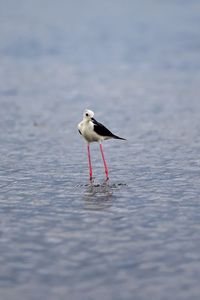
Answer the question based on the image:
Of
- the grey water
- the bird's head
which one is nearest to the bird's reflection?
the grey water

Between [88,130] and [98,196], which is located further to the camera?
[88,130]

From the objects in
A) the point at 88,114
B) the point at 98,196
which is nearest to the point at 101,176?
the point at 88,114

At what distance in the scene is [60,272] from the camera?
621 centimetres

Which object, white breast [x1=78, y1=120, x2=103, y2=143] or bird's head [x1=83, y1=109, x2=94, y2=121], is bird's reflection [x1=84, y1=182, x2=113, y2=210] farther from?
bird's head [x1=83, y1=109, x2=94, y2=121]

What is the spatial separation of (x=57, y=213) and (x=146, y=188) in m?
1.51

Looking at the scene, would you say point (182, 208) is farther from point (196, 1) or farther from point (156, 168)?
point (196, 1)

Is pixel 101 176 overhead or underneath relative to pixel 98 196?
overhead

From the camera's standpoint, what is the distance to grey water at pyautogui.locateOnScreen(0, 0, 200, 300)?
6172 mm

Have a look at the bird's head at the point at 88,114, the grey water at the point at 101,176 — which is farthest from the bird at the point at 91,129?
the grey water at the point at 101,176

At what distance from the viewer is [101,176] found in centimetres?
992

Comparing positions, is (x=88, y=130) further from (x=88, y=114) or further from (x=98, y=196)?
(x=98, y=196)

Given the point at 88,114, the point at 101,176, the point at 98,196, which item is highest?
the point at 88,114

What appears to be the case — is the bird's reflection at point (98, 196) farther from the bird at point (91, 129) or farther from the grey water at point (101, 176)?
the bird at point (91, 129)

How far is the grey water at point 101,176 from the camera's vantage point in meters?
6.17
